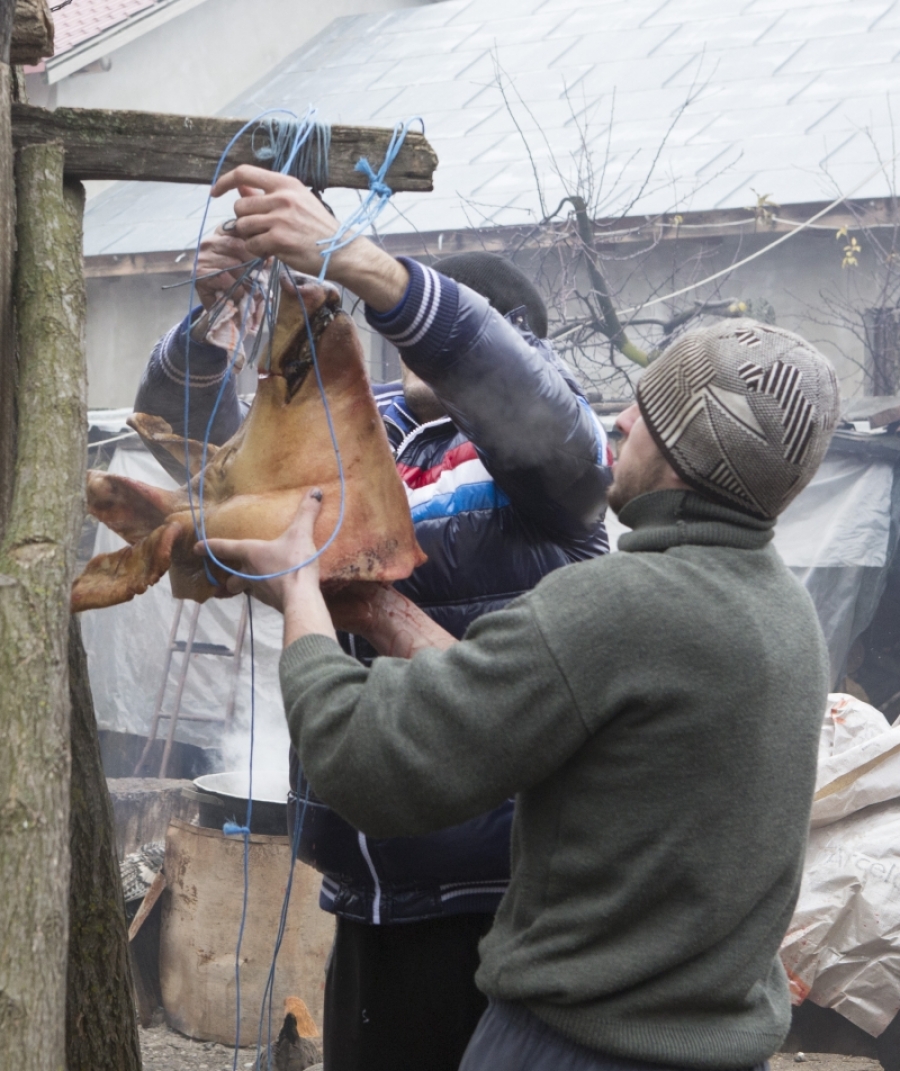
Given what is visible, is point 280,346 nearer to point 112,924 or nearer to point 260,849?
point 112,924

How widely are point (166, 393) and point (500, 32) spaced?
37.3 ft

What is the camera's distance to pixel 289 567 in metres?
1.88

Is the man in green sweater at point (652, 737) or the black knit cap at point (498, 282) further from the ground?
the black knit cap at point (498, 282)

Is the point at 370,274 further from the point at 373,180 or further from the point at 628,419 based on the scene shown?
the point at 628,419

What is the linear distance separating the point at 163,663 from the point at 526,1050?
724 cm

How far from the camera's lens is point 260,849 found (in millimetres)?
5051

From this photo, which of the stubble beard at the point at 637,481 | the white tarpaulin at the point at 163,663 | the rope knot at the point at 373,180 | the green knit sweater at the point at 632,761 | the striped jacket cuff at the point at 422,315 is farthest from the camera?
the white tarpaulin at the point at 163,663

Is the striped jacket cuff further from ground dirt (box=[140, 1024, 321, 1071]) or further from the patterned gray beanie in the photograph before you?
ground dirt (box=[140, 1024, 321, 1071])

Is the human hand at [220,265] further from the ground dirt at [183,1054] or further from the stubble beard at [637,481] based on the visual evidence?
the ground dirt at [183,1054]

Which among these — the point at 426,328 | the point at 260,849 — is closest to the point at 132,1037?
the point at 426,328

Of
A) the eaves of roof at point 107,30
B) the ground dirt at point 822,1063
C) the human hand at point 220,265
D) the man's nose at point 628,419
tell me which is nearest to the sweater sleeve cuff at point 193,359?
the human hand at point 220,265

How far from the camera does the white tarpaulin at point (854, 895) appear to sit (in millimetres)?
4684

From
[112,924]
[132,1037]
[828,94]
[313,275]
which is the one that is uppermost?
[828,94]

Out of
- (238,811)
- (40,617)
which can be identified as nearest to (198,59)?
(238,811)
